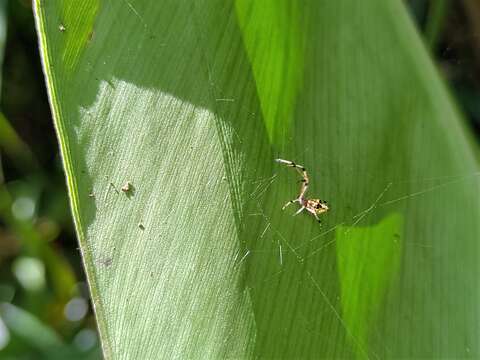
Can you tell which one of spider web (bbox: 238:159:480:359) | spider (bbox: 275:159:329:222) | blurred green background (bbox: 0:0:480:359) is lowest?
blurred green background (bbox: 0:0:480:359)

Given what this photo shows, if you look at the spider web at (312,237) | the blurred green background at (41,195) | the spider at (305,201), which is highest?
the spider at (305,201)

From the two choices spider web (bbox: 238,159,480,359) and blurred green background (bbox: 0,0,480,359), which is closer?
spider web (bbox: 238,159,480,359)

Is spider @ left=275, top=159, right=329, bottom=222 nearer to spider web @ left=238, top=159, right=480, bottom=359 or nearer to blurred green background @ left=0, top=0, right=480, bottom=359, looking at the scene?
spider web @ left=238, top=159, right=480, bottom=359

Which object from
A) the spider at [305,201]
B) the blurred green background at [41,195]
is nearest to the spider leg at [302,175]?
the spider at [305,201]

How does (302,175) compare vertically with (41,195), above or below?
above

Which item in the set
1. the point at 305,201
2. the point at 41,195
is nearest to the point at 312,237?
the point at 305,201

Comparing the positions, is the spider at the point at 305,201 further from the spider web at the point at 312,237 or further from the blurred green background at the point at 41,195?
the blurred green background at the point at 41,195

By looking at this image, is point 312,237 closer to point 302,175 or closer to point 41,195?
point 302,175

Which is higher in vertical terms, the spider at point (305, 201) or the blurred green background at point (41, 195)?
the spider at point (305, 201)

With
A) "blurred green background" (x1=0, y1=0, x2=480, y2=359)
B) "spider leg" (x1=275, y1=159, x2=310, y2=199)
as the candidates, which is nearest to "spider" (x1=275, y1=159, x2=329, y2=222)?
"spider leg" (x1=275, y1=159, x2=310, y2=199)
